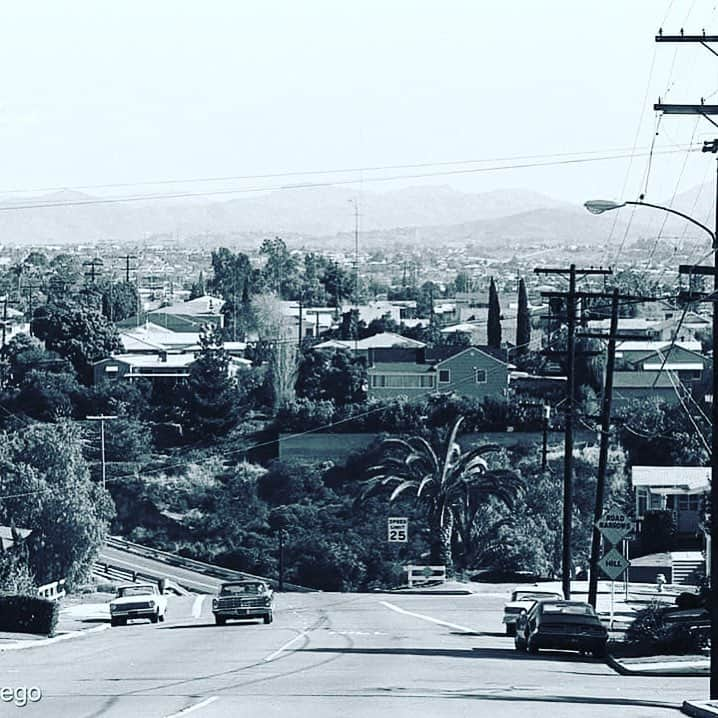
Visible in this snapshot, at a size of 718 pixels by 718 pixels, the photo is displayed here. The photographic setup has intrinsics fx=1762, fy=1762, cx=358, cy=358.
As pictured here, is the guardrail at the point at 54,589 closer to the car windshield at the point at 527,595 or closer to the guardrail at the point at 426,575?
the guardrail at the point at 426,575

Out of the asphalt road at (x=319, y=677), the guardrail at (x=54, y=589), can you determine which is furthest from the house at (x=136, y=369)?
the asphalt road at (x=319, y=677)

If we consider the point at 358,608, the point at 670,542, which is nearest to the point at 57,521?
the point at 358,608

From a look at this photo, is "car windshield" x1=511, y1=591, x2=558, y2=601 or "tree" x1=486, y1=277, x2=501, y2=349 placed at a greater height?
"tree" x1=486, y1=277, x2=501, y2=349

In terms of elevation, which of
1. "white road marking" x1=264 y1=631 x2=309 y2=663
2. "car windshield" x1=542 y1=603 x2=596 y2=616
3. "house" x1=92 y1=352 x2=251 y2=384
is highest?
"car windshield" x1=542 y1=603 x2=596 y2=616

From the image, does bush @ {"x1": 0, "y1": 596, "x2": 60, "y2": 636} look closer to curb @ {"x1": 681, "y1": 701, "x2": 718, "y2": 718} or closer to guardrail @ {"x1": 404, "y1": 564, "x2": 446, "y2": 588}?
curb @ {"x1": 681, "y1": 701, "x2": 718, "y2": 718}

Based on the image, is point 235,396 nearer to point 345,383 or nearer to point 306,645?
point 345,383

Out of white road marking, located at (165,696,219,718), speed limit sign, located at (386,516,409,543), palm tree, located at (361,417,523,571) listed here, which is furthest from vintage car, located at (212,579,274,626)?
speed limit sign, located at (386,516,409,543)
